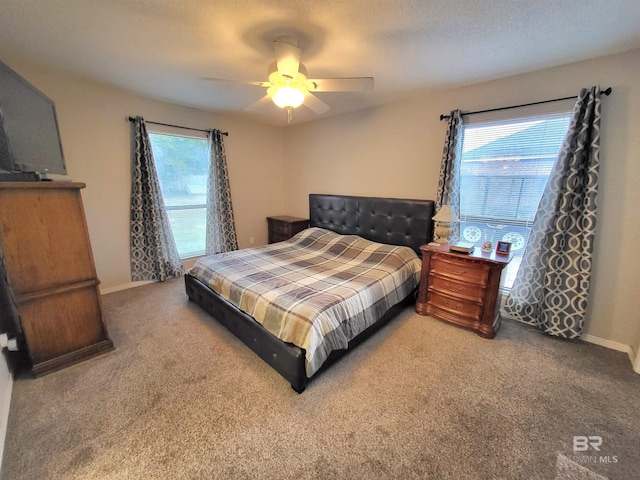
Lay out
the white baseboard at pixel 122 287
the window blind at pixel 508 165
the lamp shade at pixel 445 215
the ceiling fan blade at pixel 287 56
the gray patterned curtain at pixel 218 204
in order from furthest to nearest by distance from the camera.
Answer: the gray patterned curtain at pixel 218 204 < the white baseboard at pixel 122 287 < the lamp shade at pixel 445 215 < the window blind at pixel 508 165 < the ceiling fan blade at pixel 287 56

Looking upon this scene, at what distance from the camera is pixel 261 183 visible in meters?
4.53

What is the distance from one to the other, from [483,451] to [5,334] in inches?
118

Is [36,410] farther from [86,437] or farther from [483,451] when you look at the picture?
[483,451]

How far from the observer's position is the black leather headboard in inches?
119

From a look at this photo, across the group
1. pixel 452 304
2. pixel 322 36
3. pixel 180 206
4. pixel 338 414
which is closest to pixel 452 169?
pixel 452 304

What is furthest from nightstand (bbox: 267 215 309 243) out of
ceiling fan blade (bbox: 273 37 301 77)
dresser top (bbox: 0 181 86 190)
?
dresser top (bbox: 0 181 86 190)

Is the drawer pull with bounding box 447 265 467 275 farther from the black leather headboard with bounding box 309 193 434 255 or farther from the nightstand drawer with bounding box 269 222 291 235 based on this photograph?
the nightstand drawer with bounding box 269 222 291 235

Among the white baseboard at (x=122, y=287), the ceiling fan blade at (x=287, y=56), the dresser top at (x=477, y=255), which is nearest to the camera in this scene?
the ceiling fan blade at (x=287, y=56)

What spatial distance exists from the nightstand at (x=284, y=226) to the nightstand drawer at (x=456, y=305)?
7.60ft

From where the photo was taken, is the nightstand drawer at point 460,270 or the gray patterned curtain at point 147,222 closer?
the nightstand drawer at point 460,270

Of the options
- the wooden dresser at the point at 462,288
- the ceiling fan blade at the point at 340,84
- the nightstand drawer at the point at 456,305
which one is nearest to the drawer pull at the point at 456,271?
the wooden dresser at the point at 462,288

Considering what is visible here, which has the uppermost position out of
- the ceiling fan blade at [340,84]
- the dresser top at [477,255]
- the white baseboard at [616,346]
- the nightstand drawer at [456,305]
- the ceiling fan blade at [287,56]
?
the ceiling fan blade at [287,56]

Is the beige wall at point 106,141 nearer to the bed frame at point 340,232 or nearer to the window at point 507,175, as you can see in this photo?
the bed frame at point 340,232

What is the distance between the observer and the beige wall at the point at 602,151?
2.03 metres
